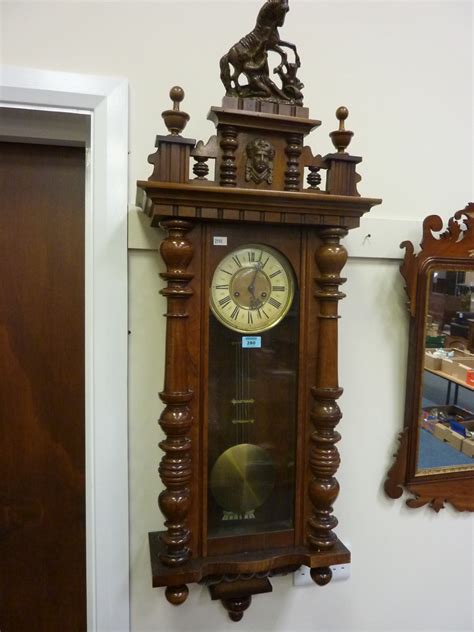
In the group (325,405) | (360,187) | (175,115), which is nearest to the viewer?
(175,115)

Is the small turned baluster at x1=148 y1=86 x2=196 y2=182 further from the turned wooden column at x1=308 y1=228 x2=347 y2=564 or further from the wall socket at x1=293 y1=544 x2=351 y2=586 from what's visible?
the wall socket at x1=293 y1=544 x2=351 y2=586

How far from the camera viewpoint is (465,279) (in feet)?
3.15

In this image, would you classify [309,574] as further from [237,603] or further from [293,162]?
[293,162]

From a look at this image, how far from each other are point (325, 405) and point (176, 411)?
0.27m

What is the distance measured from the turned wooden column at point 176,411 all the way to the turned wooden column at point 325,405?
23 cm

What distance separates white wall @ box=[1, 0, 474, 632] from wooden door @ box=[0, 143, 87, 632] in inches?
Answer: 7.0

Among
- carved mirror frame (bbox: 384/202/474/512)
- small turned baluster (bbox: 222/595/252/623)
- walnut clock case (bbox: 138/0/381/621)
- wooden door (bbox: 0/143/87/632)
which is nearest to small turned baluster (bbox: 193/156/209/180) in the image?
walnut clock case (bbox: 138/0/381/621)

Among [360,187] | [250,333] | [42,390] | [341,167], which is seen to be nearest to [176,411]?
[250,333]

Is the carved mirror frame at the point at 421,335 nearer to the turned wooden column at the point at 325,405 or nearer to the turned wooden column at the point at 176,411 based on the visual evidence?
the turned wooden column at the point at 325,405

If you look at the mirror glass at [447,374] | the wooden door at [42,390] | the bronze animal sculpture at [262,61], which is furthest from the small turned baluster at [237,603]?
the bronze animal sculpture at [262,61]

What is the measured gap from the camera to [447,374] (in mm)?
973

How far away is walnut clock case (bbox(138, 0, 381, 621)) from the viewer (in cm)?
70

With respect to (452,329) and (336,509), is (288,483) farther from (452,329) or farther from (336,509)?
(452,329)

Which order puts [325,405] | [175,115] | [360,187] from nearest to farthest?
1. [175,115]
2. [325,405]
3. [360,187]
